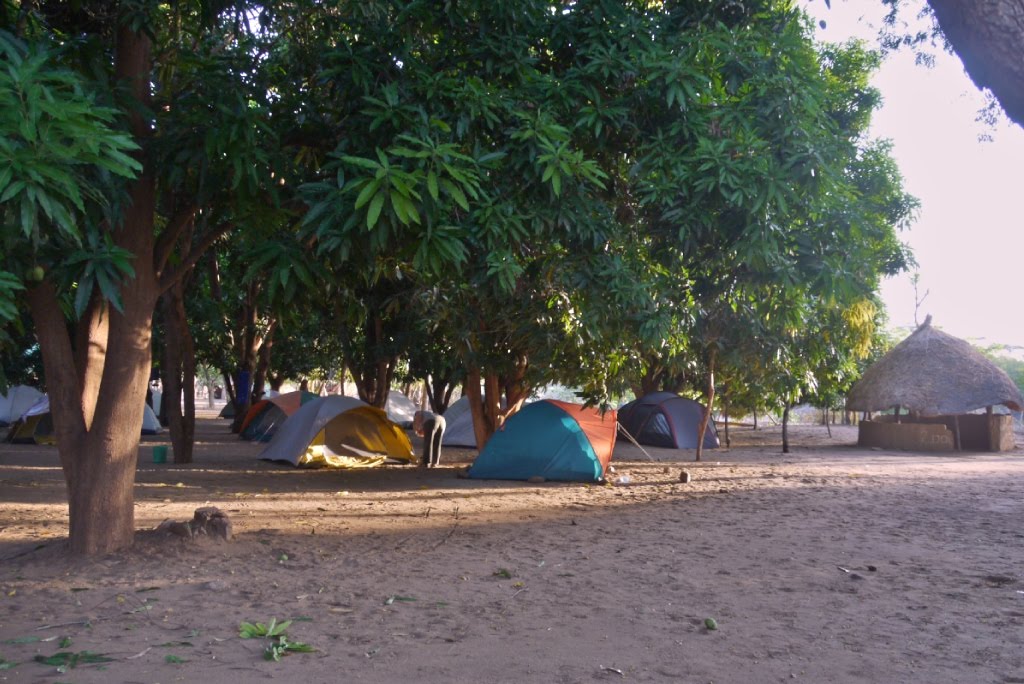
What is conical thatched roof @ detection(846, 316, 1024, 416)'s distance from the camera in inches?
888

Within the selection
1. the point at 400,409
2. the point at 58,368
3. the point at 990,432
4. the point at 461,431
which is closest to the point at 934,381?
the point at 990,432

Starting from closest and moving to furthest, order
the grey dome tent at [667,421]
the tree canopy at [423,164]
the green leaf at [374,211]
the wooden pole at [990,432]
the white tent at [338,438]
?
the green leaf at [374,211], the tree canopy at [423,164], the white tent at [338,438], the wooden pole at [990,432], the grey dome tent at [667,421]

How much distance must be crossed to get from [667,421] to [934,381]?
7117mm

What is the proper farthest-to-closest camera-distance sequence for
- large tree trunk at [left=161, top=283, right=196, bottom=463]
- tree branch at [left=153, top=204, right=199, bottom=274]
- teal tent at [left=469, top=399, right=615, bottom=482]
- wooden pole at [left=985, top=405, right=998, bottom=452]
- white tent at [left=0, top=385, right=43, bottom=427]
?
white tent at [left=0, top=385, right=43, bottom=427], wooden pole at [left=985, top=405, right=998, bottom=452], large tree trunk at [left=161, top=283, right=196, bottom=463], teal tent at [left=469, top=399, right=615, bottom=482], tree branch at [left=153, top=204, right=199, bottom=274]

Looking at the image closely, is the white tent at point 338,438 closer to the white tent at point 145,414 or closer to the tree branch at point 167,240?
the white tent at point 145,414

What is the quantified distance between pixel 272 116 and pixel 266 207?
110cm

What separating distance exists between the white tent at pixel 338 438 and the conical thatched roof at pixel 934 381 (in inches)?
543

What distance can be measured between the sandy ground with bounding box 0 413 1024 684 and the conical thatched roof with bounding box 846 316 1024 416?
11.0 metres

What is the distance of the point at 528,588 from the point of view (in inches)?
272

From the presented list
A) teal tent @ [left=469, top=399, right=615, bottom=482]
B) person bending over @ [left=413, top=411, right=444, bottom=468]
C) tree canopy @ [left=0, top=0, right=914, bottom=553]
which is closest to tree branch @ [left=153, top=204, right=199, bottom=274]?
tree canopy @ [left=0, top=0, right=914, bottom=553]

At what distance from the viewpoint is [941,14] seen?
351 centimetres

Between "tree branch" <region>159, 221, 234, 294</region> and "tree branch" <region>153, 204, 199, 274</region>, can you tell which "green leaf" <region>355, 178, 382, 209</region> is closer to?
"tree branch" <region>159, 221, 234, 294</region>

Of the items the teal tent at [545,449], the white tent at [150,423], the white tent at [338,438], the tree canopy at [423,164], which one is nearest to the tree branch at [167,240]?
the tree canopy at [423,164]

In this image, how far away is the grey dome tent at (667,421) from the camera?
75.3 feet
